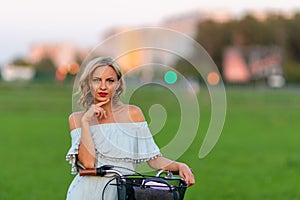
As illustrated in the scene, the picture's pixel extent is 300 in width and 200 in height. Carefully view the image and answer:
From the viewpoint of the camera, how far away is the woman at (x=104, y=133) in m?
4.00

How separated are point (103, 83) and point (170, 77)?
36 cm

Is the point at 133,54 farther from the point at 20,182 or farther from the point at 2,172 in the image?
the point at 2,172

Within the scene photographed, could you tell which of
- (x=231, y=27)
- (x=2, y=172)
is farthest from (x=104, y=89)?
(x=231, y=27)

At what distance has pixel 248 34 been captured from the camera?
110m

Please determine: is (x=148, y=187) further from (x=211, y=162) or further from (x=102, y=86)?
(x=211, y=162)

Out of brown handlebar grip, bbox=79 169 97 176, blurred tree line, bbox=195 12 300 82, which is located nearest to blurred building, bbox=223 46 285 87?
blurred tree line, bbox=195 12 300 82

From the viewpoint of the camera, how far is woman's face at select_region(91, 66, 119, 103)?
4.00m

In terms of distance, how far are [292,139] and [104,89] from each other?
2033cm

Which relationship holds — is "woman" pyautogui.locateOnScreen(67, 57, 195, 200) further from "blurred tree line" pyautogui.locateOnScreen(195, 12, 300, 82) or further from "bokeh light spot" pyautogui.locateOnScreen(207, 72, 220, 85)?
"blurred tree line" pyautogui.locateOnScreen(195, 12, 300, 82)

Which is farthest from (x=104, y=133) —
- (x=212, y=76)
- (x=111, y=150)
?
(x=212, y=76)

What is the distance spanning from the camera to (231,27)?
370 ft

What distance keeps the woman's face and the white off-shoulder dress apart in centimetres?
16

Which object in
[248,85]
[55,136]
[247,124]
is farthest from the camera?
[248,85]

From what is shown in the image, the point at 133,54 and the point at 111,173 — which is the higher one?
the point at 133,54
